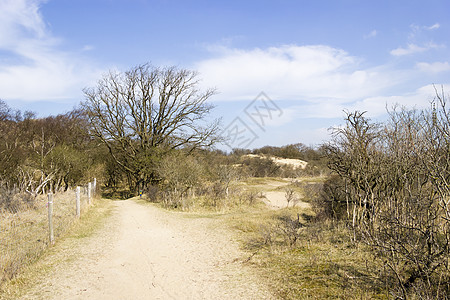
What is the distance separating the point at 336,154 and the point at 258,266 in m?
3.68

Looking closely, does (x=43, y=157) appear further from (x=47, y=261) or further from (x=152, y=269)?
(x=152, y=269)

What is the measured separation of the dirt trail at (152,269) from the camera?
16.7 ft

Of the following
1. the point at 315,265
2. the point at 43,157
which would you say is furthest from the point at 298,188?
the point at 315,265

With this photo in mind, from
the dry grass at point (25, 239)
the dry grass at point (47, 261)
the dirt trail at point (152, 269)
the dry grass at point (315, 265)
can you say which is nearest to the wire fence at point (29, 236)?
the dry grass at point (25, 239)

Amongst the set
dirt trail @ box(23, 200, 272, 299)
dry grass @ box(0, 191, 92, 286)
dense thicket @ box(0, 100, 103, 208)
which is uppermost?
dense thicket @ box(0, 100, 103, 208)

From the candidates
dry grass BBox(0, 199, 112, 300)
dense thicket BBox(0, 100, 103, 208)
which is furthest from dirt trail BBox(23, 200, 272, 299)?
dense thicket BBox(0, 100, 103, 208)

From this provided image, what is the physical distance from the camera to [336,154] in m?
8.02

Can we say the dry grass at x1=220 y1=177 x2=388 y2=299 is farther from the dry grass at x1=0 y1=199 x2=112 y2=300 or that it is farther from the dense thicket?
the dense thicket

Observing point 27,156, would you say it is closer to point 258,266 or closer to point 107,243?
point 107,243

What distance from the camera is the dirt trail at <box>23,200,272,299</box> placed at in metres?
5.08

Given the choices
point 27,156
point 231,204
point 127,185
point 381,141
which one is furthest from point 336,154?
point 127,185

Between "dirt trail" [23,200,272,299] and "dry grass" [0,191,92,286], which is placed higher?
"dry grass" [0,191,92,286]

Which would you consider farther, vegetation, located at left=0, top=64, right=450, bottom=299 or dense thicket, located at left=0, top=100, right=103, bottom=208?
dense thicket, located at left=0, top=100, right=103, bottom=208

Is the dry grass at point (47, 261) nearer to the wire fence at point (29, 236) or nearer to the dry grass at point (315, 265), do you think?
the wire fence at point (29, 236)
